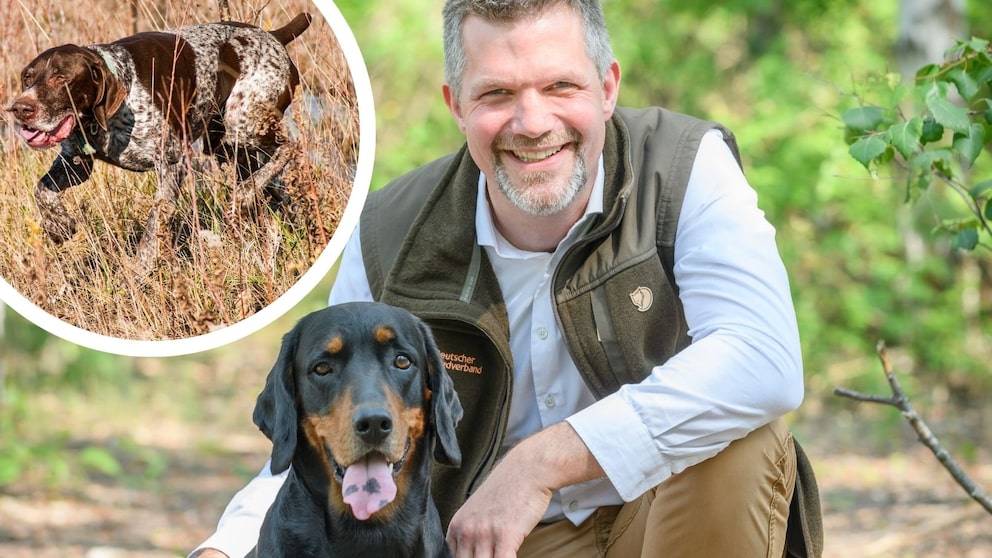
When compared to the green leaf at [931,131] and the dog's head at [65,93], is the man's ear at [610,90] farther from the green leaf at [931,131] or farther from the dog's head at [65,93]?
the dog's head at [65,93]

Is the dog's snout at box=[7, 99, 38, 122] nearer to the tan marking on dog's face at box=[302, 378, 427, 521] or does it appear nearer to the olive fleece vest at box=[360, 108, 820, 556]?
the tan marking on dog's face at box=[302, 378, 427, 521]

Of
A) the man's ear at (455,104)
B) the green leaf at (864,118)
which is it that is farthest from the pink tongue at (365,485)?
the green leaf at (864,118)

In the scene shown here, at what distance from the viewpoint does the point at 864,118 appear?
3246 millimetres

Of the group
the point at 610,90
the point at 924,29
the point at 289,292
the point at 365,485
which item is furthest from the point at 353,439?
the point at 924,29

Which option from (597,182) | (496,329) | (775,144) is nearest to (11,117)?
(496,329)

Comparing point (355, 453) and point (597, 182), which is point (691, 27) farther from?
point (355, 453)

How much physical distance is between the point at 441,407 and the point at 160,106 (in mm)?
933

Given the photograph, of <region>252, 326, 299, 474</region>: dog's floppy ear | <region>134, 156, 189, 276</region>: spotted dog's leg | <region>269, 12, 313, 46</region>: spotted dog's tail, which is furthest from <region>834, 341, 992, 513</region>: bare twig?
<region>134, 156, 189, 276</region>: spotted dog's leg

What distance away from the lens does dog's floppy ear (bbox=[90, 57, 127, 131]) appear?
241cm

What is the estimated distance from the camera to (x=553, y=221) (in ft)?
10.5

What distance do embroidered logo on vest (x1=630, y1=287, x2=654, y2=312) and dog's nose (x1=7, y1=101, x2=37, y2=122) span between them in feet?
5.11

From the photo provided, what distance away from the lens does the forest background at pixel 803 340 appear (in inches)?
247

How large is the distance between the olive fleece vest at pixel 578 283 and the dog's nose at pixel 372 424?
678mm

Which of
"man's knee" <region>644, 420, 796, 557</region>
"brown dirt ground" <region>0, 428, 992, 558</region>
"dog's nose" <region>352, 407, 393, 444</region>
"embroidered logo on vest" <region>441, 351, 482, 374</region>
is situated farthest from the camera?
"brown dirt ground" <region>0, 428, 992, 558</region>
